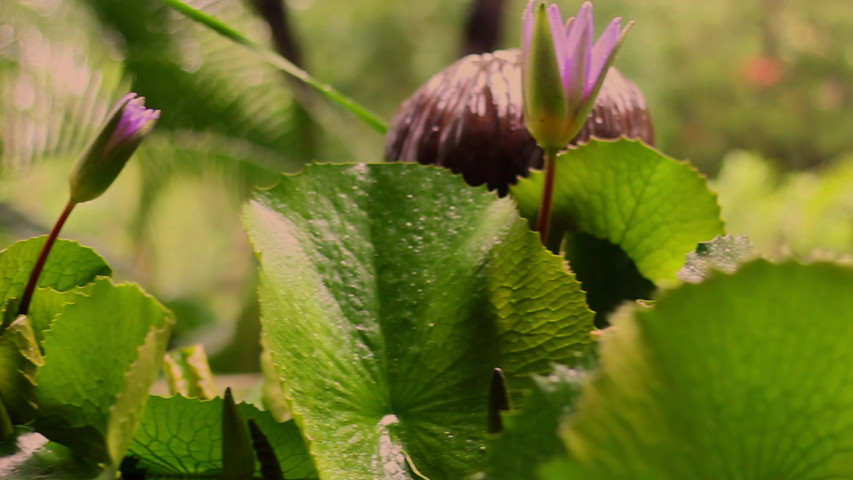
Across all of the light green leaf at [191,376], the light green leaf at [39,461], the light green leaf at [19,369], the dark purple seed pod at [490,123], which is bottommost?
the light green leaf at [39,461]

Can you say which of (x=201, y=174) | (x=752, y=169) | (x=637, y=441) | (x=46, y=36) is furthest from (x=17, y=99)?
(x=752, y=169)

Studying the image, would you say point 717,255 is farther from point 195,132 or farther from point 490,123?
point 195,132

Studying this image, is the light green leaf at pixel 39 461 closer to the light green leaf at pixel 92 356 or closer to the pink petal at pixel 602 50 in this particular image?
the light green leaf at pixel 92 356

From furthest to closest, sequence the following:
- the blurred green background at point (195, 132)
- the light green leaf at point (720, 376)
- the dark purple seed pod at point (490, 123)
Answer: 1. the blurred green background at point (195, 132)
2. the dark purple seed pod at point (490, 123)
3. the light green leaf at point (720, 376)

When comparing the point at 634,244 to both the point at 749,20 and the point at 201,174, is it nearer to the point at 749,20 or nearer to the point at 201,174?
the point at 201,174

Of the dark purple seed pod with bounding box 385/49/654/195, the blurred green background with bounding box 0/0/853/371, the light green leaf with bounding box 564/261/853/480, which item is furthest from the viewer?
the blurred green background with bounding box 0/0/853/371

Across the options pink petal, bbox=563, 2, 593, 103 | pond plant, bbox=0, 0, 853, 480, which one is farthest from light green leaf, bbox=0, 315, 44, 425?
pink petal, bbox=563, 2, 593, 103

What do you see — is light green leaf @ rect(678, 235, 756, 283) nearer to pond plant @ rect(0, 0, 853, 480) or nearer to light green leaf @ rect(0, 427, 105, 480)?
pond plant @ rect(0, 0, 853, 480)

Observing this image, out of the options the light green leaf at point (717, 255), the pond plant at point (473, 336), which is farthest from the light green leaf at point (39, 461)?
the light green leaf at point (717, 255)
